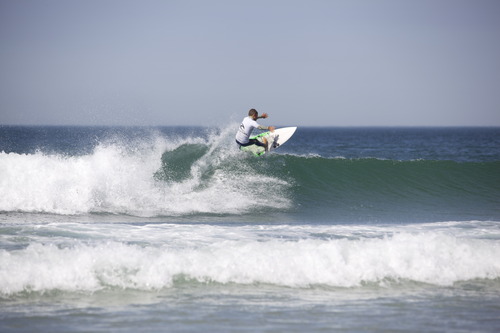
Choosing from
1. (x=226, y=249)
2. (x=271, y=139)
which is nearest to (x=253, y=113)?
(x=271, y=139)

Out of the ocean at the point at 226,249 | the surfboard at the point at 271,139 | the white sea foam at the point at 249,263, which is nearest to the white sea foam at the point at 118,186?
the ocean at the point at 226,249

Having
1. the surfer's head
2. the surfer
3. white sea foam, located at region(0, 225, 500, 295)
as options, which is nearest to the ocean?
white sea foam, located at region(0, 225, 500, 295)

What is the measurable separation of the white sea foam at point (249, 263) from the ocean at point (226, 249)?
0.07ft

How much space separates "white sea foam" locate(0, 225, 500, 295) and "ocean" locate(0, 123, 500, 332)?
2cm

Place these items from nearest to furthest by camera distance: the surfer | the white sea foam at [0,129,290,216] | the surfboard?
the white sea foam at [0,129,290,216]
the surfer
the surfboard

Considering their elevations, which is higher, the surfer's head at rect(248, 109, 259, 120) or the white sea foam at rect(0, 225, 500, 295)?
the surfer's head at rect(248, 109, 259, 120)

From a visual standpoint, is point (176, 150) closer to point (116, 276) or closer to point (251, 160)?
point (251, 160)

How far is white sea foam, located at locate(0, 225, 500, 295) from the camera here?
7066 millimetres

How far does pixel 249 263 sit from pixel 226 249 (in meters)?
0.57

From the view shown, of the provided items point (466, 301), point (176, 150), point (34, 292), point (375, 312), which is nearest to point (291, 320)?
point (375, 312)

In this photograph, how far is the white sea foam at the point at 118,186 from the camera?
12626 millimetres

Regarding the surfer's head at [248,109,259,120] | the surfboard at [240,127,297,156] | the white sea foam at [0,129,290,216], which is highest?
the surfer's head at [248,109,259,120]

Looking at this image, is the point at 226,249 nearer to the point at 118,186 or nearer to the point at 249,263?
the point at 249,263

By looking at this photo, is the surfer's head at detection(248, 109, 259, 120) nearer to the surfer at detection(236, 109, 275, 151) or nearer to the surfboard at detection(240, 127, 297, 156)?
the surfer at detection(236, 109, 275, 151)
